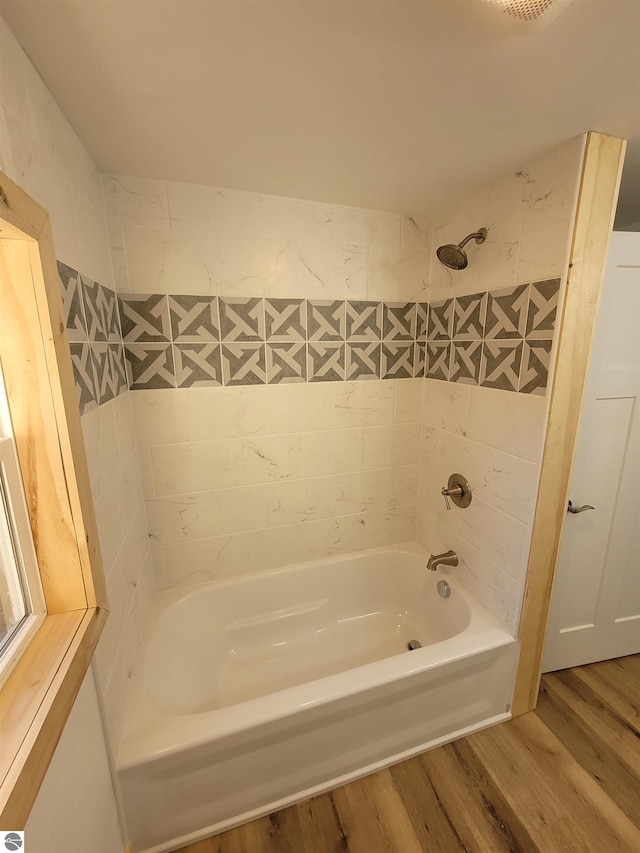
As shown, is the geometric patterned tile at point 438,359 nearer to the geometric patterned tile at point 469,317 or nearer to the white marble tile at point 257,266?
the geometric patterned tile at point 469,317

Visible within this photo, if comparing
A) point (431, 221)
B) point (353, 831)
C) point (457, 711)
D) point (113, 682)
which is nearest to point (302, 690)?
point (353, 831)

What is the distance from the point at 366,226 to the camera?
1.60m

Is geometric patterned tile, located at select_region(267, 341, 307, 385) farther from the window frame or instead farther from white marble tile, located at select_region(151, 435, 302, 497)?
the window frame

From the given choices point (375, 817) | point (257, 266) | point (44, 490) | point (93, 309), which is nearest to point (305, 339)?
point (257, 266)

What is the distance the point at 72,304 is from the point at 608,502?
213cm

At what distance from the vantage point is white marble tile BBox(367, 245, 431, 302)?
1.65 meters

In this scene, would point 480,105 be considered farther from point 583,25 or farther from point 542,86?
point 583,25

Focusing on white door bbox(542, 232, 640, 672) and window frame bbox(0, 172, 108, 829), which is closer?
window frame bbox(0, 172, 108, 829)

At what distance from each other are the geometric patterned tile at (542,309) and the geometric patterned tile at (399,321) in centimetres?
64

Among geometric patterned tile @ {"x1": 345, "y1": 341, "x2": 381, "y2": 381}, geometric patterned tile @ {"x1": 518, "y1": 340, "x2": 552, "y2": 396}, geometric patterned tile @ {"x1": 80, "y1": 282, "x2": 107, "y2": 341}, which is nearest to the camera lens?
geometric patterned tile @ {"x1": 80, "y1": 282, "x2": 107, "y2": 341}

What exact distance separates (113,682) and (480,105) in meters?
1.93

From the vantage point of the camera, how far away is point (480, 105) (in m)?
0.89

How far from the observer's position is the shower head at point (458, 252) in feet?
4.47

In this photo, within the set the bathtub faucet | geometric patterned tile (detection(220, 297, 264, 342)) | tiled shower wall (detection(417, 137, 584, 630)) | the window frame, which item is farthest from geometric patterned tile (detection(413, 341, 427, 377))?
the window frame
